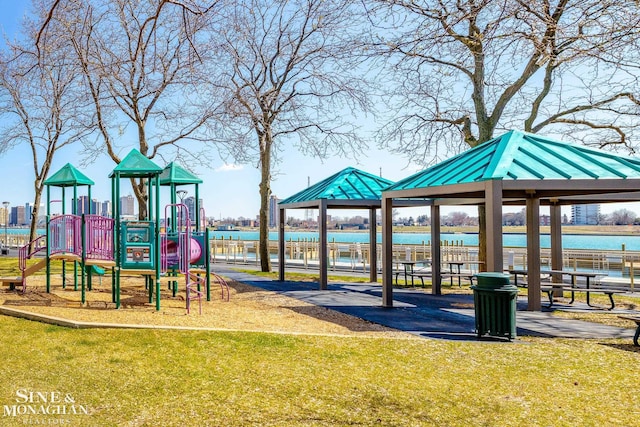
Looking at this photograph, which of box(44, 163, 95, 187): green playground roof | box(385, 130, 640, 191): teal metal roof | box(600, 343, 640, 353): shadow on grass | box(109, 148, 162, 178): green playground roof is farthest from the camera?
box(44, 163, 95, 187): green playground roof

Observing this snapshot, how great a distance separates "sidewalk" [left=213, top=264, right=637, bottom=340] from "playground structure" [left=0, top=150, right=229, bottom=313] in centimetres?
307

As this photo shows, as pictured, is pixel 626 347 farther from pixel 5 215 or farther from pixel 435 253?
pixel 5 215

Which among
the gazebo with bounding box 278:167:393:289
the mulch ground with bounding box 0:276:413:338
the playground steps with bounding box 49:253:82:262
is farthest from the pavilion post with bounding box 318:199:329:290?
the playground steps with bounding box 49:253:82:262

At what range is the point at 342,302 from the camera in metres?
13.1

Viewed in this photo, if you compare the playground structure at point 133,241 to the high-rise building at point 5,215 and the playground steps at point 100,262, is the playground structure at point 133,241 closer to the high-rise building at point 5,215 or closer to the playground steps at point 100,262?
the playground steps at point 100,262

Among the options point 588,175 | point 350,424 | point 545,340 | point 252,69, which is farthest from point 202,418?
point 252,69

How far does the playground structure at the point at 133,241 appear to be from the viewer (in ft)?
37.4

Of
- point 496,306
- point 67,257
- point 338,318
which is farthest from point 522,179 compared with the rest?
point 67,257

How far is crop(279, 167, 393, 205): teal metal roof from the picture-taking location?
A: 53.1 feet

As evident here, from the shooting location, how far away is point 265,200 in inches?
913

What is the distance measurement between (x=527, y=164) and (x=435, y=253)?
632 centimetres

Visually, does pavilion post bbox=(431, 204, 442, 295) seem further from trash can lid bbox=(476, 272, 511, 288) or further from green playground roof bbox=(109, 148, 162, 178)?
green playground roof bbox=(109, 148, 162, 178)

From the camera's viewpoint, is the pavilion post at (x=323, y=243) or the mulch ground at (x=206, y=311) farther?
the pavilion post at (x=323, y=243)

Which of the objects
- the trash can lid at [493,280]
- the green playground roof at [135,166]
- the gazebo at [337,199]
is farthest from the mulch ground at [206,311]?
the green playground roof at [135,166]
